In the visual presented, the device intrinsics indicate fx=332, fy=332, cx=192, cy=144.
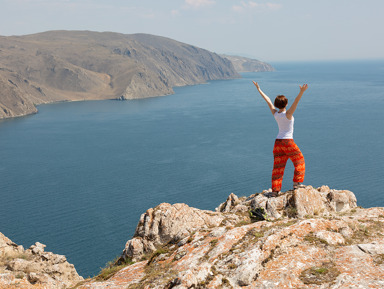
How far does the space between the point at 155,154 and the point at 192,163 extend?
17.8 meters

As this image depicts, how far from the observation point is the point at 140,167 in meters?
97.4

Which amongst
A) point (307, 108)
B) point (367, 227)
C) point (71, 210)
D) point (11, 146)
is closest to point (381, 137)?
point (307, 108)

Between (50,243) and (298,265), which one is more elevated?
(298,265)

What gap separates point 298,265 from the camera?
24.6ft

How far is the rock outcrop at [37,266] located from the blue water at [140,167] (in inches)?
1282

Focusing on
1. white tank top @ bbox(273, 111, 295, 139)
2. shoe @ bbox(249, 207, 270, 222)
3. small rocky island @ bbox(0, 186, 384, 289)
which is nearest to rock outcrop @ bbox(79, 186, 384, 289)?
small rocky island @ bbox(0, 186, 384, 289)

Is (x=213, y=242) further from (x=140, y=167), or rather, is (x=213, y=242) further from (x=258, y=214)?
(x=140, y=167)

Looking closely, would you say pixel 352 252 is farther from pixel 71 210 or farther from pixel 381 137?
pixel 381 137

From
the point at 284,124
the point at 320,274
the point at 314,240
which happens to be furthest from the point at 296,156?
the point at 320,274

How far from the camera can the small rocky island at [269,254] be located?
284 inches

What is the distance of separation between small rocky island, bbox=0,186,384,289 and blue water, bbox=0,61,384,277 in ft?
140

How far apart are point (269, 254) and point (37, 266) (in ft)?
44.2

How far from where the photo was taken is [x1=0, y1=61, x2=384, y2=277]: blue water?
63094mm

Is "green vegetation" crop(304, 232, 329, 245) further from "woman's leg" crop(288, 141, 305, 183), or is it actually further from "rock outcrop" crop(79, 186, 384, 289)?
"woman's leg" crop(288, 141, 305, 183)
